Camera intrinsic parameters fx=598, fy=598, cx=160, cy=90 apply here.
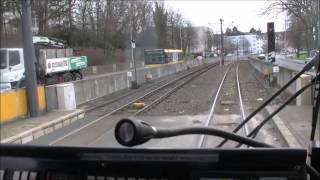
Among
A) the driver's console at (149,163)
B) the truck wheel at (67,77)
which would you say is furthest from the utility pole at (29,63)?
the truck wheel at (67,77)

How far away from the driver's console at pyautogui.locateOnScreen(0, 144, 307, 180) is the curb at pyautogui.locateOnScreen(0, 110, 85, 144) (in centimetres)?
1167

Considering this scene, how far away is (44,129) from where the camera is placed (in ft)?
54.7

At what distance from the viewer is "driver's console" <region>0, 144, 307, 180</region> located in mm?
2154

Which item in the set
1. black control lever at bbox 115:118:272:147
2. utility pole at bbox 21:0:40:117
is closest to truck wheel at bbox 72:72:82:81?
utility pole at bbox 21:0:40:117

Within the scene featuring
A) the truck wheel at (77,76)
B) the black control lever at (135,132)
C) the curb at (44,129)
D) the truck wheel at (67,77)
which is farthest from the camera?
the truck wheel at (77,76)

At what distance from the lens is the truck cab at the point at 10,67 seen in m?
28.3

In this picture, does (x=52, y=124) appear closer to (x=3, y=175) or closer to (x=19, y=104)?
(x=19, y=104)

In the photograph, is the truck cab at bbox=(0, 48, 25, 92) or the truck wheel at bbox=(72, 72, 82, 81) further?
the truck wheel at bbox=(72, 72, 82, 81)

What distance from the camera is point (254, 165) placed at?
2.18 meters

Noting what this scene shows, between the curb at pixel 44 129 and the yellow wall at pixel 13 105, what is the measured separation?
1516 mm

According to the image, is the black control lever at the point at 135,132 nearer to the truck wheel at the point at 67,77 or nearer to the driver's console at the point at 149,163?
the driver's console at the point at 149,163

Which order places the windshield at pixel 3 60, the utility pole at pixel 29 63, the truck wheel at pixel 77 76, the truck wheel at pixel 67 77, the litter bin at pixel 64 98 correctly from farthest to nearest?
the truck wheel at pixel 77 76 < the truck wheel at pixel 67 77 < the windshield at pixel 3 60 < the litter bin at pixel 64 98 < the utility pole at pixel 29 63

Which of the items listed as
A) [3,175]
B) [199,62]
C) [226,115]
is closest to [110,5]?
[199,62]

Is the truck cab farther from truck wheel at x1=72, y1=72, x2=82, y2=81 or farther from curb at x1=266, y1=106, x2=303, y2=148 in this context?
curb at x1=266, y1=106, x2=303, y2=148
